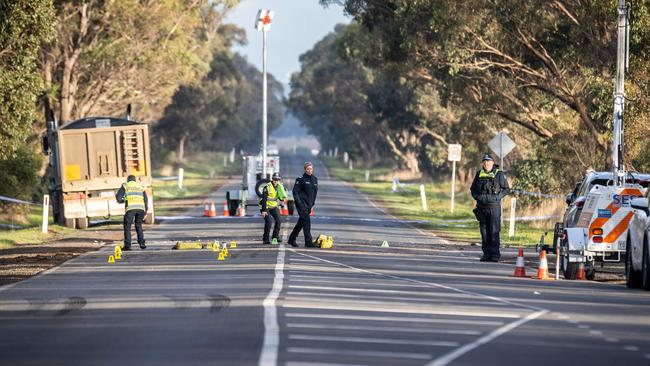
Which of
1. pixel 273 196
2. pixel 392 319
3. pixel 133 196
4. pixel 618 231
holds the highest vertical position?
pixel 133 196

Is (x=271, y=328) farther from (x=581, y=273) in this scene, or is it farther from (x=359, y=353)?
(x=581, y=273)

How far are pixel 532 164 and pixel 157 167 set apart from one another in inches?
2030

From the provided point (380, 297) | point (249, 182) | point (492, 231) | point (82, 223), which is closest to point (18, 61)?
point (82, 223)

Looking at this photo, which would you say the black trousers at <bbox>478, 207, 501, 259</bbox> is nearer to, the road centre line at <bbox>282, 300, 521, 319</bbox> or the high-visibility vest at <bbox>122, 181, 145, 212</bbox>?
the high-visibility vest at <bbox>122, 181, 145, 212</bbox>

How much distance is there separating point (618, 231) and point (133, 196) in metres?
11.6

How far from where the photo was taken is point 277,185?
104 ft

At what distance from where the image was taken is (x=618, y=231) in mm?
23094

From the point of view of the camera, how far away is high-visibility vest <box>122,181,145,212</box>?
98.8 feet

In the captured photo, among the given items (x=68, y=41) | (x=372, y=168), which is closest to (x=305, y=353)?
(x=68, y=41)

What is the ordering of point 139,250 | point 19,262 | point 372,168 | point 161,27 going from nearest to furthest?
point 19,262 < point 139,250 < point 161,27 < point 372,168

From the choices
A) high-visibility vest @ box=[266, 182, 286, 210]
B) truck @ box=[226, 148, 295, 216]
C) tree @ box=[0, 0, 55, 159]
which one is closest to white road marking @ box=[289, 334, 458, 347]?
high-visibility vest @ box=[266, 182, 286, 210]

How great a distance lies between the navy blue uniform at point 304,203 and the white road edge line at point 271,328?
9261mm

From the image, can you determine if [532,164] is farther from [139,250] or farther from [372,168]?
[372,168]

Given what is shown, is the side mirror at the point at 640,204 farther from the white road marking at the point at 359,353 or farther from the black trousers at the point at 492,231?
the white road marking at the point at 359,353
